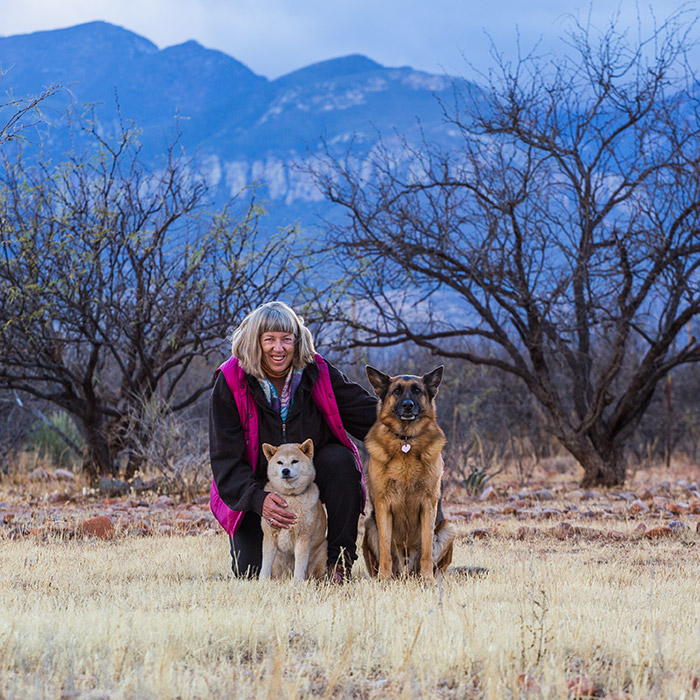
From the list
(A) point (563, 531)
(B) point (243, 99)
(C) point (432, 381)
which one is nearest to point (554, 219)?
(A) point (563, 531)

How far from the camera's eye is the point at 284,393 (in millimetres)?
5535

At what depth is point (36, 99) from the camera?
19.1ft

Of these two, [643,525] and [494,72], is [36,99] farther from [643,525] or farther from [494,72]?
[494,72]

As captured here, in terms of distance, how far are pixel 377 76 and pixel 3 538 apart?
195 m

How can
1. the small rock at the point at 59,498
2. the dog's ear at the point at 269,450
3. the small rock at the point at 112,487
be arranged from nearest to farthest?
the dog's ear at the point at 269,450 < the small rock at the point at 59,498 < the small rock at the point at 112,487

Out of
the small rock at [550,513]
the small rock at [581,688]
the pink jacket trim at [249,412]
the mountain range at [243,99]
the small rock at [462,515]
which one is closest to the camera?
the small rock at [581,688]

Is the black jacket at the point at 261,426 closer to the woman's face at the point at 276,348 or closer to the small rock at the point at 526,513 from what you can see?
the woman's face at the point at 276,348

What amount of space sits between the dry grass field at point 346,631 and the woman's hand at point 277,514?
1.17 feet

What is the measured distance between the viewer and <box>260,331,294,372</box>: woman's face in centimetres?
536

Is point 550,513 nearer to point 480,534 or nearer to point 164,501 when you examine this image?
point 480,534

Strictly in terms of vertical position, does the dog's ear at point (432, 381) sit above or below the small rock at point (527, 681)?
above

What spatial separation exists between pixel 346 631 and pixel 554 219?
877cm

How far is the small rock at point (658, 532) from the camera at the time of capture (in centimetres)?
723

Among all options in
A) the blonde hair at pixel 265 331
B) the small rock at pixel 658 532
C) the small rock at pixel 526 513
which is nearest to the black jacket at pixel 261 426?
the blonde hair at pixel 265 331
